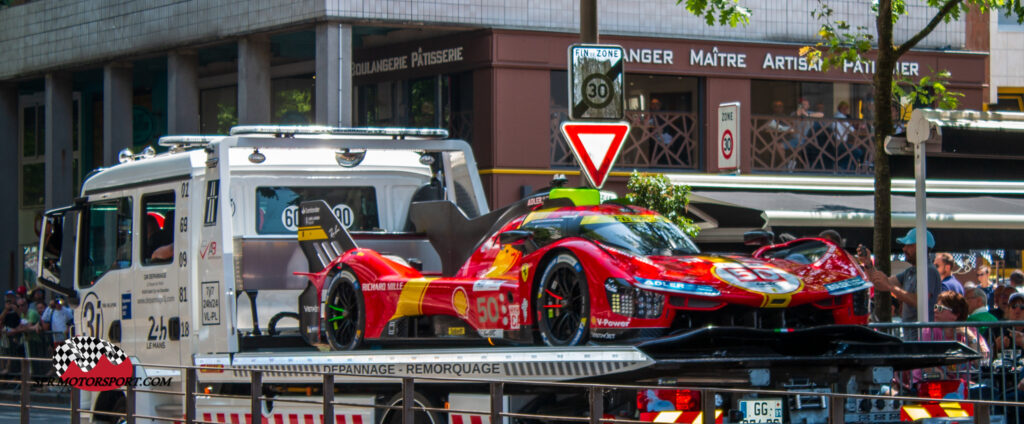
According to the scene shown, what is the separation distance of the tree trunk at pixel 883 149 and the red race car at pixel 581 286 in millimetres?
3060

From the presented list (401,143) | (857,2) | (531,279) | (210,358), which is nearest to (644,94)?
(857,2)

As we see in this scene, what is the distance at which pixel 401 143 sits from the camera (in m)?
13.0

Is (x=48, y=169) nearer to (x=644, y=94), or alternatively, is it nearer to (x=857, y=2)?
(x=644, y=94)

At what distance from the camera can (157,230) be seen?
504 inches

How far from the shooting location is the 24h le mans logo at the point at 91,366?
11.3 meters

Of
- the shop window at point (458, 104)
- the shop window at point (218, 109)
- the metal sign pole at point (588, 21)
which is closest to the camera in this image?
the metal sign pole at point (588, 21)

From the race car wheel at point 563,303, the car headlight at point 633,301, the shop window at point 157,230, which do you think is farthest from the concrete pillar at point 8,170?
the car headlight at point 633,301

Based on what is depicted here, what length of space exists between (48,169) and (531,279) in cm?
2220

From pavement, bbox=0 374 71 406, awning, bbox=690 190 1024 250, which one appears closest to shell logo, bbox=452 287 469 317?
awning, bbox=690 190 1024 250

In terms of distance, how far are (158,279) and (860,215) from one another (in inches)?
456

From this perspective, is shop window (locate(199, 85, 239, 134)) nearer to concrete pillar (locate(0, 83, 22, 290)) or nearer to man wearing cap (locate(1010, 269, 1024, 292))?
concrete pillar (locate(0, 83, 22, 290))

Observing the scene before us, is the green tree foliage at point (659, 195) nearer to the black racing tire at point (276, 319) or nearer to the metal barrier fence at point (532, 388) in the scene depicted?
the metal barrier fence at point (532, 388)

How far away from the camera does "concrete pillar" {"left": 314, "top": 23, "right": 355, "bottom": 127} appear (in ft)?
71.8

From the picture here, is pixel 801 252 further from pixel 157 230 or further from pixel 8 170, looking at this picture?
pixel 8 170
